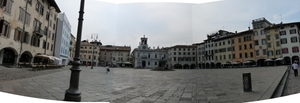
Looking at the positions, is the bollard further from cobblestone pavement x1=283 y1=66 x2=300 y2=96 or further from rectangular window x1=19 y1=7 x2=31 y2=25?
rectangular window x1=19 y1=7 x2=31 y2=25

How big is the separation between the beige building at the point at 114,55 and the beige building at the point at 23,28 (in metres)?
0.86

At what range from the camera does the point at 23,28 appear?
1811mm

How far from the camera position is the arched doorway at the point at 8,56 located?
1.61 m

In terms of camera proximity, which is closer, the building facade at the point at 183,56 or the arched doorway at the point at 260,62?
the arched doorway at the point at 260,62

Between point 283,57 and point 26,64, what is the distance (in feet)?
11.8

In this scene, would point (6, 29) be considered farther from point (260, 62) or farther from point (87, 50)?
point (260, 62)

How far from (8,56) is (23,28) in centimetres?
38

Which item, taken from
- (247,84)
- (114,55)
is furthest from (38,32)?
(247,84)

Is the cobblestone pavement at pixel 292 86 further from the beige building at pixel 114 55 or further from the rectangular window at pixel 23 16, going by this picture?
the rectangular window at pixel 23 16

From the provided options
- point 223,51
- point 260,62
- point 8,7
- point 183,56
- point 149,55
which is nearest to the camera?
point 8,7

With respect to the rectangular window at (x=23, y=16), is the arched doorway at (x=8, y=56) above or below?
below

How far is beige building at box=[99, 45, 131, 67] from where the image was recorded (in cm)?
237

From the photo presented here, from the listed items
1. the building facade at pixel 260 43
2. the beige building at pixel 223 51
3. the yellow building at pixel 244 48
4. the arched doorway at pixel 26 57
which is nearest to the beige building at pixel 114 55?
the arched doorway at pixel 26 57

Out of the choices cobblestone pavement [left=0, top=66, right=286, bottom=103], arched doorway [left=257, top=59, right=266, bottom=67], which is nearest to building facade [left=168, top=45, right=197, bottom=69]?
cobblestone pavement [left=0, top=66, right=286, bottom=103]
